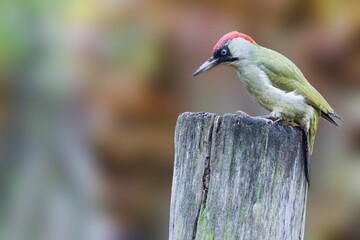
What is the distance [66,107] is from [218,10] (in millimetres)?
719

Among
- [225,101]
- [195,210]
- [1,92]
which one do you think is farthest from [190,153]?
[1,92]

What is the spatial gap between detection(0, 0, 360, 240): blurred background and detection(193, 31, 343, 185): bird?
1388 millimetres

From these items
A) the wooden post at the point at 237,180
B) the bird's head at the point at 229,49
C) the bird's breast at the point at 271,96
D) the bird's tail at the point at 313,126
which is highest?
the bird's head at the point at 229,49

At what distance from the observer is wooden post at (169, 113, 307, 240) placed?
1.25 metres

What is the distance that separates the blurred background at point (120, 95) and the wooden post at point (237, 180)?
6.20 feet

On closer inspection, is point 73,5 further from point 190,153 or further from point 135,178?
point 190,153

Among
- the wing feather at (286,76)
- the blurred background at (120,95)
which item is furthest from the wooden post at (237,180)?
the blurred background at (120,95)

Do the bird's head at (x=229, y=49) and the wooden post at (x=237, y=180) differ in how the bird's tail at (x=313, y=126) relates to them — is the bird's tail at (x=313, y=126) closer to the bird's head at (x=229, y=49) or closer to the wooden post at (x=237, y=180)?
the bird's head at (x=229, y=49)

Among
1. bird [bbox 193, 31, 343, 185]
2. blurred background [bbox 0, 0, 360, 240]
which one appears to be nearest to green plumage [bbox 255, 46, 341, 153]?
bird [bbox 193, 31, 343, 185]

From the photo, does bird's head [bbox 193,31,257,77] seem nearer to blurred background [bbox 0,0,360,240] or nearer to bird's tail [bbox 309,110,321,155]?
bird's tail [bbox 309,110,321,155]

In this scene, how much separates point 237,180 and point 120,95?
217 cm

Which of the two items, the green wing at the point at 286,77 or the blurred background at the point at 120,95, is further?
the blurred background at the point at 120,95

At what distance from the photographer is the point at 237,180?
1.25 meters

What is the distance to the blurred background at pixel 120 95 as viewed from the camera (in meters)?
3.22
